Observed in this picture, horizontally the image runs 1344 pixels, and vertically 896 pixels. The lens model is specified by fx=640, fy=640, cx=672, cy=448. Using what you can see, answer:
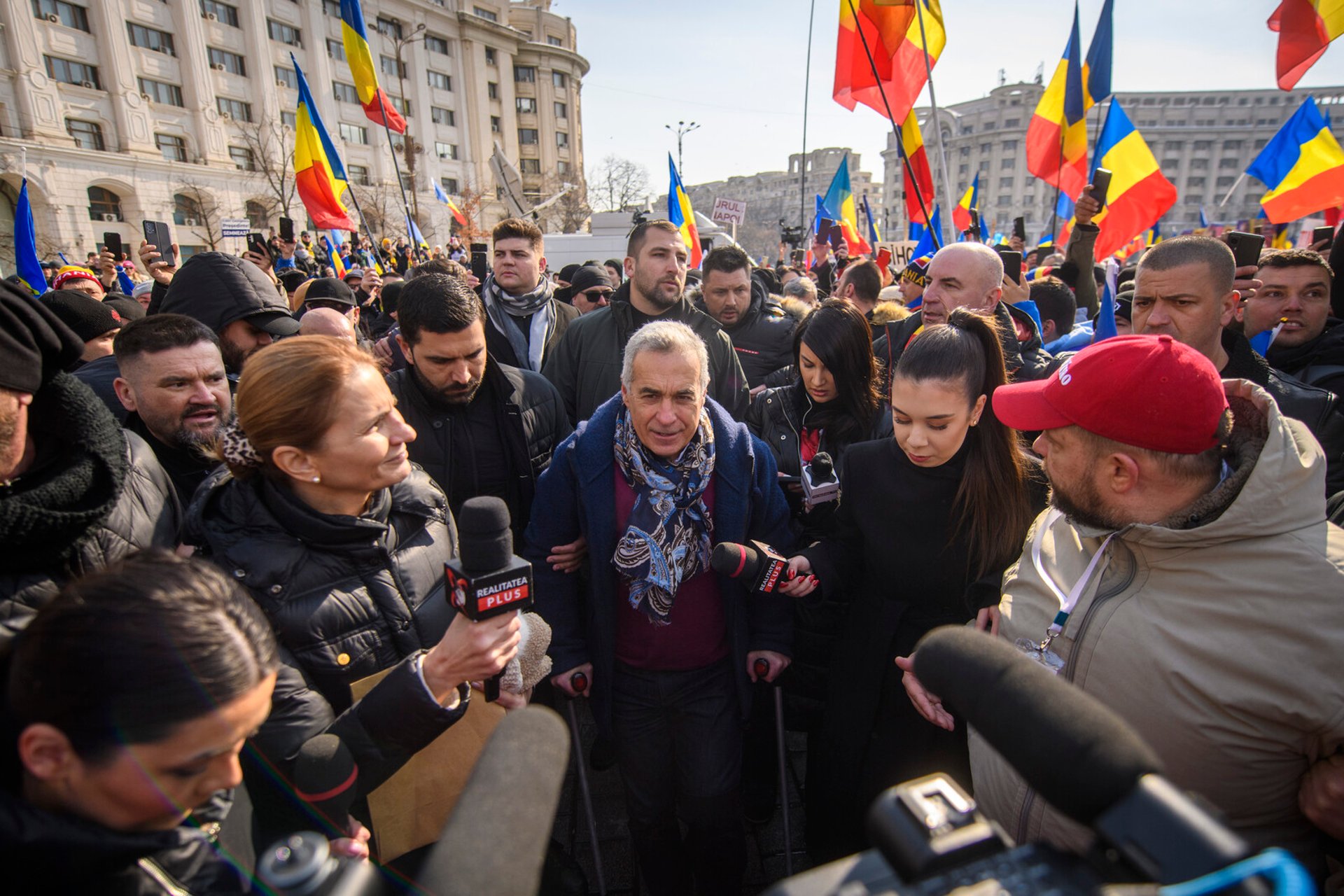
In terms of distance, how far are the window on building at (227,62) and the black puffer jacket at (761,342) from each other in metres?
45.3

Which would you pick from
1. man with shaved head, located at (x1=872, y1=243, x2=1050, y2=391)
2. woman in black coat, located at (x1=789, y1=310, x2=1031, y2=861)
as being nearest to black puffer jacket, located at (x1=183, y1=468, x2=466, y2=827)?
woman in black coat, located at (x1=789, y1=310, x2=1031, y2=861)

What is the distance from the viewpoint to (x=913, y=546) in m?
2.30

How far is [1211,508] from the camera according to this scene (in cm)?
146

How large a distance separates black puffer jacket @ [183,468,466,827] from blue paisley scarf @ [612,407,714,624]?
0.73 m

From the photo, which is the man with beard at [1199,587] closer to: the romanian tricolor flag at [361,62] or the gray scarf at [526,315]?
the gray scarf at [526,315]

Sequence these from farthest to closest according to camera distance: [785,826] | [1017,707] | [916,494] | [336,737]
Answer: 1. [785,826]
2. [916,494]
3. [336,737]
4. [1017,707]

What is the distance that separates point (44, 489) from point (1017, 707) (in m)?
1.99

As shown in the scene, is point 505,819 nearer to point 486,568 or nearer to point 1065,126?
point 486,568

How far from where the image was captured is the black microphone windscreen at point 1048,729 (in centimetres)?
59

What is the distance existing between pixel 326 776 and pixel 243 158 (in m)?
46.4

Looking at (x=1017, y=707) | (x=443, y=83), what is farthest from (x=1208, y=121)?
(x=1017, y=707)

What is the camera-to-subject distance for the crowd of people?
1.06m

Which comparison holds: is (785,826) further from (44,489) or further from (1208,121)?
(1208,121)

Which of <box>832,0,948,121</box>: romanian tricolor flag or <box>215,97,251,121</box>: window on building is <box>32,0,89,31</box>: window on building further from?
<box>832,0,948,121</box>: romanian tricolor flag
